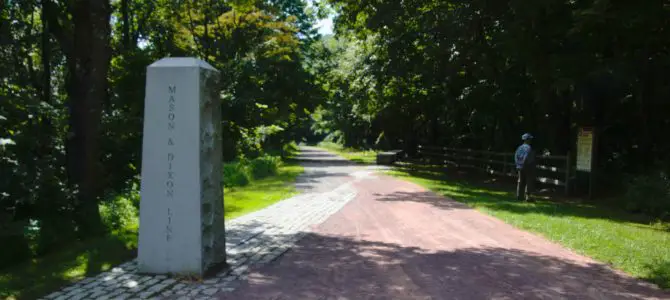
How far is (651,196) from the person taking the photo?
1230 centimetres

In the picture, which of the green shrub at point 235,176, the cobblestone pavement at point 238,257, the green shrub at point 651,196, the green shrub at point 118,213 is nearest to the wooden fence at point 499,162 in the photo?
the green shrub at point 651,196

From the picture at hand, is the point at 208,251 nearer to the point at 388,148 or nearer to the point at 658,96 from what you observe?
the point at 658,96

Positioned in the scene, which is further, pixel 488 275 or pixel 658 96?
pixel 658 96

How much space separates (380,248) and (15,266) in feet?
15.5

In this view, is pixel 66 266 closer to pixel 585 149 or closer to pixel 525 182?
pixel 525 182

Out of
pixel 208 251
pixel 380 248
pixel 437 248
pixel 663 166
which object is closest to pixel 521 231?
pixel 437 248

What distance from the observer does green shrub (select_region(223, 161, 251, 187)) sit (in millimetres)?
18797

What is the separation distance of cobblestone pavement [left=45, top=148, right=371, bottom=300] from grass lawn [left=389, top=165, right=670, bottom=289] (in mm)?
3786

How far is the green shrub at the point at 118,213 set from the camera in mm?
9547

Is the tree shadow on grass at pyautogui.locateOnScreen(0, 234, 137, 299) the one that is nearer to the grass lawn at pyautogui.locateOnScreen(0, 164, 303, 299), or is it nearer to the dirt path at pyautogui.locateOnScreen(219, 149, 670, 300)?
the grass lawn at pyautogui.locateOnScreen(0, 164, 303, 299)

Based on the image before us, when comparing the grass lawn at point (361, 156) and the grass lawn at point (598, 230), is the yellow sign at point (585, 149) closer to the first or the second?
the grass lawn at point (598, 230)

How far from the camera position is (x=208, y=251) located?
6457 millimetres

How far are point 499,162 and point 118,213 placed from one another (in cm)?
1554

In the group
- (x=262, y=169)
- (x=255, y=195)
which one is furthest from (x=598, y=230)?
(x=262, y=169)
